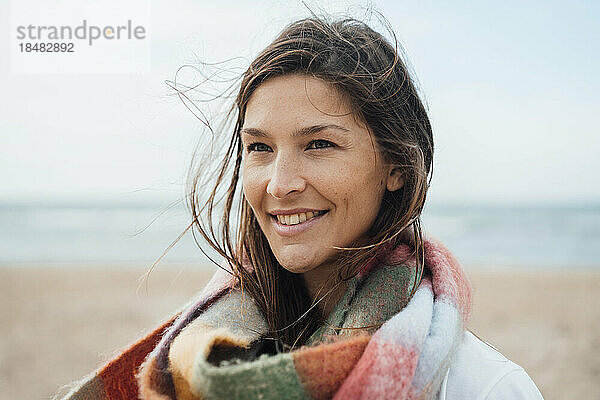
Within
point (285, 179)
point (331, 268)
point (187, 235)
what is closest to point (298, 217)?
point (285, 179)

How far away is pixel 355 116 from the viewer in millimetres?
2053

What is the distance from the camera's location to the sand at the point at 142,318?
8016 mm

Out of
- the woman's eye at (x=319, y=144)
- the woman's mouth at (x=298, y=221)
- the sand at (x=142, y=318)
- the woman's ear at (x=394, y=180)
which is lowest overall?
the sand at (x=142, y=318)

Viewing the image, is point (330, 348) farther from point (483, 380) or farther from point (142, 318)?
point (142, 318)

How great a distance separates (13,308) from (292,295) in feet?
31.3

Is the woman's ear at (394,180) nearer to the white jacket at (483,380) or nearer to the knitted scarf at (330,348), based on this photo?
the knitted scarf at (330,348)

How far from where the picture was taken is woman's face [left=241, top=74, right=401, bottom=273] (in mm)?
2000

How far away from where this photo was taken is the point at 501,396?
73.6 inches

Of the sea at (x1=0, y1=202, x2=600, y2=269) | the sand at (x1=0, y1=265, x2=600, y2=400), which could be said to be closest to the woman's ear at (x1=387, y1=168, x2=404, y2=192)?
the sand at (x1=0, y1=265, x2=600, y2=400)

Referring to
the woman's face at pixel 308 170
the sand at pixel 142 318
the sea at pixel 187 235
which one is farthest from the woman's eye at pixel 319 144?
the sea at pixel 187 235

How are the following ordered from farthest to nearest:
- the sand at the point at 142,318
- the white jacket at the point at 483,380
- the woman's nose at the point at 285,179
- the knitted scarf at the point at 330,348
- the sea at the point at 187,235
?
the sea at the point at 187,235, the sand at the point at 142,318, the woman's nose at the point at 285,179, the white jacket at the point at 483,380, the knitted scarf at the point at 330,348

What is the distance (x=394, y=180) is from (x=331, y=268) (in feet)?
1.13

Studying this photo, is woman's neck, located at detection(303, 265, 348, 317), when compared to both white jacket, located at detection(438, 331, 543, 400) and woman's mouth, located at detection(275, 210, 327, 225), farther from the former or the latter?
white jacket, located at detection(438, 331, 543, 400)

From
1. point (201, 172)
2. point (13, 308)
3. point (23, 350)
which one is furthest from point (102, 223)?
point (201, 172)
